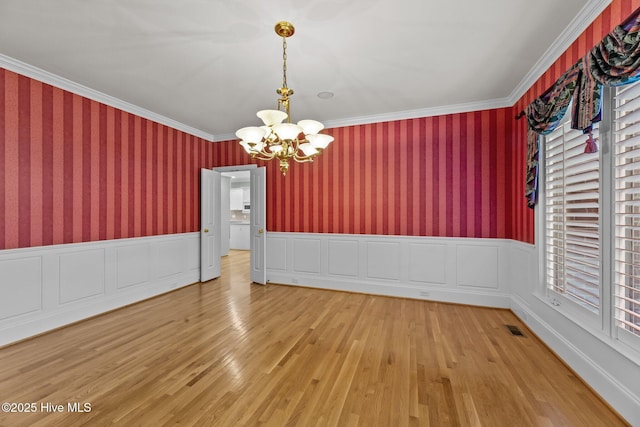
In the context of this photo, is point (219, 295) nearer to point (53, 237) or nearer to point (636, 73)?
point (53, 237)

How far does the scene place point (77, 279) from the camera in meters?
3.39

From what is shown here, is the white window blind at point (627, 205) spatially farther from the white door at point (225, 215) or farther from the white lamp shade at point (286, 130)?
the white door at point (225, 215)

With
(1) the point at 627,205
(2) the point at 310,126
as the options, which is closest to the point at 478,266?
(1) the point at 627,205

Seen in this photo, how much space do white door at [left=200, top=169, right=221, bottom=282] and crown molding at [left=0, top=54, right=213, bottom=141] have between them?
1060mm

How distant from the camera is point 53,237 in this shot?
3199 mm

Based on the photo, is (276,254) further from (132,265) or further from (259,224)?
(132,265)

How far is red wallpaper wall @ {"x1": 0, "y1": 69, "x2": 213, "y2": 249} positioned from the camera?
2879mm

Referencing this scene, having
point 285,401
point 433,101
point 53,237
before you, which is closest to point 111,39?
point 53,237

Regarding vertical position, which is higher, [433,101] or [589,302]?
[433,101]

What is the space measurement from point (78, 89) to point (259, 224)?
3.18 metres

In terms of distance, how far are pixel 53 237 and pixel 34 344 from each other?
46.6 inches

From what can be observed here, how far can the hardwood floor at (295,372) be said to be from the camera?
1.81 m

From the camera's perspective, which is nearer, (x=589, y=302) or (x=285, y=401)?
(x=285, y=401)

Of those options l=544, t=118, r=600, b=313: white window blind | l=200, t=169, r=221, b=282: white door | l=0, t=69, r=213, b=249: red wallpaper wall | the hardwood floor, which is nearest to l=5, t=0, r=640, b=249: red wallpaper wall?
l=0, t=69, r=213, b=249: red wallpaper wall
